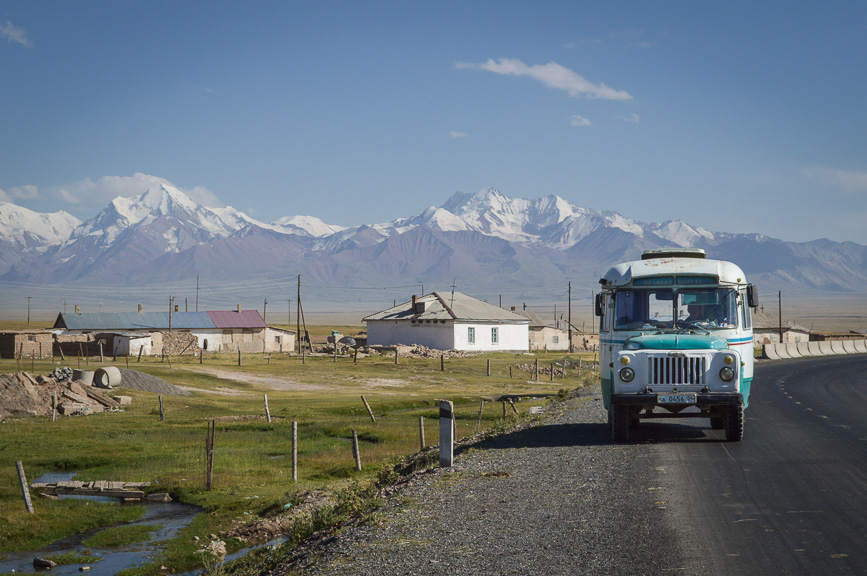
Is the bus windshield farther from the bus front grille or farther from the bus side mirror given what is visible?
the bus front grille

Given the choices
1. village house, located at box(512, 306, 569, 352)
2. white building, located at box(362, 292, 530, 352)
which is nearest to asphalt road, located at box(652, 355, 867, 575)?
white building, located at box(362, 292, 530, 352)

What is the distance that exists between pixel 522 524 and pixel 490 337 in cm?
7640

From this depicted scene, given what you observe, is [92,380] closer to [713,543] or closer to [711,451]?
[711,451]

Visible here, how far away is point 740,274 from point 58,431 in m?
24.4

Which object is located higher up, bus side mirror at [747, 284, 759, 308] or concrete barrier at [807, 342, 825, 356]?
bus side mirror at [747, 284, 759, 308]

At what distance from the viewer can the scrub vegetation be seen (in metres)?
17.5

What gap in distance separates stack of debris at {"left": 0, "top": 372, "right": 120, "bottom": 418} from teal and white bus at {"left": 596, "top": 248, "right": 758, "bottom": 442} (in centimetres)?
2616

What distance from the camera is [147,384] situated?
46.2 m

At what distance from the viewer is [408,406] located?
41656 millimetres

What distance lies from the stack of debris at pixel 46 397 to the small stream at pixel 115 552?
A: 19012mm

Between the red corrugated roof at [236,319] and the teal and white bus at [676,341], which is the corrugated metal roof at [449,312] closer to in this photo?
the red corrugated roof at [236,319]

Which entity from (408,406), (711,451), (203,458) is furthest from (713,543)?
(408,406)

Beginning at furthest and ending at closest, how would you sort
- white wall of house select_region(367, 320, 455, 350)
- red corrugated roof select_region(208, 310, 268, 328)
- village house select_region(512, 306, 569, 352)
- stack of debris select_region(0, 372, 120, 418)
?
1. village house select_region(512, 306, 569, 352)
2. red corrugated roof select_region(208, 310, 268, 328)
3. white wall of house select_region(367, 320, 455, 350)
4. stack of debris select_region(0, 372, 120, 418)

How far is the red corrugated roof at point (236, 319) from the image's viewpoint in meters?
102
